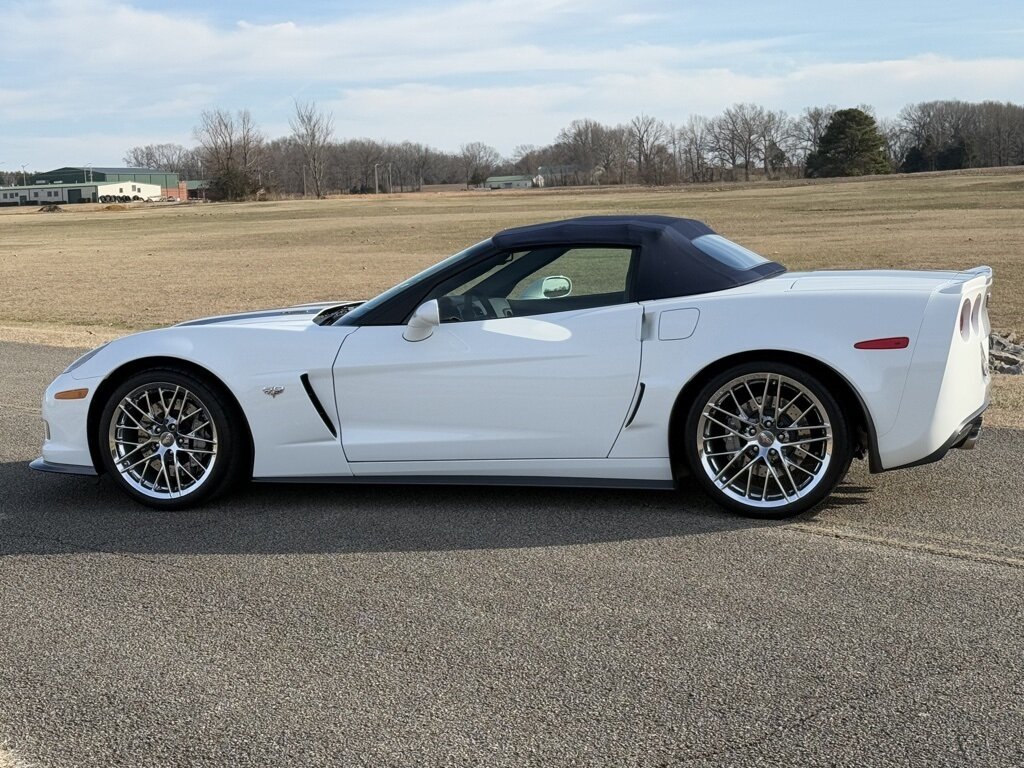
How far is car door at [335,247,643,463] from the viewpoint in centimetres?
510

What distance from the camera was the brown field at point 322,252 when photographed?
731 inches

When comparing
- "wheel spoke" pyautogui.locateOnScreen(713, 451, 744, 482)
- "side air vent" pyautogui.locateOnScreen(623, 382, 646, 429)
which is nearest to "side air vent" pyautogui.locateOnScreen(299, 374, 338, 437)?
"side air vent" pyautogui.locateOnScreen(623, 382, 646, 429)

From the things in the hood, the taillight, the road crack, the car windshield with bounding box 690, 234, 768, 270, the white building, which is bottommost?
the road crack

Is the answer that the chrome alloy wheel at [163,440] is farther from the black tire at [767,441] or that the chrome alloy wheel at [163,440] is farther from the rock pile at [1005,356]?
the rock pile at [1005,356]

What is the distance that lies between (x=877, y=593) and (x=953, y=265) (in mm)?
19683

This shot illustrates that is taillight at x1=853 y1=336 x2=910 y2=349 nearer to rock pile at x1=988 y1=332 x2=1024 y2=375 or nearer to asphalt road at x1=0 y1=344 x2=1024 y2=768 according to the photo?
asphalt road at x1=0 y1=344 x2=1024 y2=768

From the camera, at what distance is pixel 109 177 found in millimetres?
180125

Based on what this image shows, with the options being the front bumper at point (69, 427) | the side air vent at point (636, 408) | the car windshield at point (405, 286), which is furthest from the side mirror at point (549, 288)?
the front bumper at point (69, 427)

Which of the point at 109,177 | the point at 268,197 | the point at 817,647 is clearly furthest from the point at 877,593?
the point at 109,177

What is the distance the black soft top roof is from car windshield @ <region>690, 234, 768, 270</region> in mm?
37

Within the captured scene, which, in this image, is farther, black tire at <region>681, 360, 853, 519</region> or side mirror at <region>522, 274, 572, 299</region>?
side mirror at <region>522, 274, 572, 299</region>

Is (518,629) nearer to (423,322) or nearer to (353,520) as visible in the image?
(353,520)

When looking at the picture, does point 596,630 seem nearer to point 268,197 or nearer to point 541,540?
point 541,540

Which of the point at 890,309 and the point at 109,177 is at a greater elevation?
the point at 109,177
